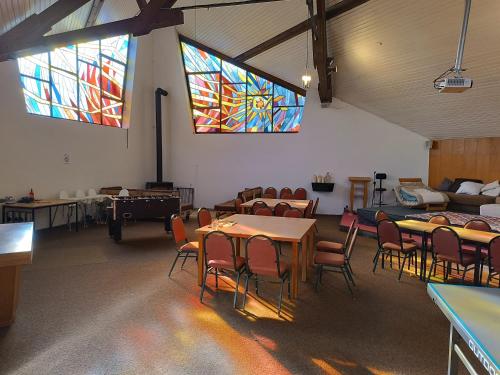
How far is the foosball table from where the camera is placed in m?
6.31

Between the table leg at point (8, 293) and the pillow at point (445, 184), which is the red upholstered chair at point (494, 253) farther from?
the pillow at point (445, 184)

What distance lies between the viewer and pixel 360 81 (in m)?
8.15

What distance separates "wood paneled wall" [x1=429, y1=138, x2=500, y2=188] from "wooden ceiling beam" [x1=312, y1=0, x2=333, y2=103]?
3.79 m

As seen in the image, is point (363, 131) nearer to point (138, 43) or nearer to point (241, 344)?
point (138, 43)

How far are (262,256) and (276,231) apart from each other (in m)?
0.68

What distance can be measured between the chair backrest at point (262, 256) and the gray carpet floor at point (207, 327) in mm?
444

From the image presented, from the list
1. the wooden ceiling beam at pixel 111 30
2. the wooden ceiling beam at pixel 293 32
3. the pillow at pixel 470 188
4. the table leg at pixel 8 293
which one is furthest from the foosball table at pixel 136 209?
the pillow at pixel 470 188

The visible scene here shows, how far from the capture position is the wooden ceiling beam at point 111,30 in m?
5.53

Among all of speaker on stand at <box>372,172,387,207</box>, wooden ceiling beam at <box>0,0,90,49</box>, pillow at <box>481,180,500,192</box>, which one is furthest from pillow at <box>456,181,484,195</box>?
wooden ceiling beam at <box>0,0,90,49</box>

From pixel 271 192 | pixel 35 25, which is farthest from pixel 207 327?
pixel 271 192

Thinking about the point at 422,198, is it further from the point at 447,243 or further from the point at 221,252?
the point at 221,252

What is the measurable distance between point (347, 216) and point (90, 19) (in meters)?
8.51

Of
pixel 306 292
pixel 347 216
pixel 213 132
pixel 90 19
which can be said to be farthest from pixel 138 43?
pixel 306 292

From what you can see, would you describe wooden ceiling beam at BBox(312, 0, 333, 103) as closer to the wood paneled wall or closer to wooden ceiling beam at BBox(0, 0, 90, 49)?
the wood paneled wall
